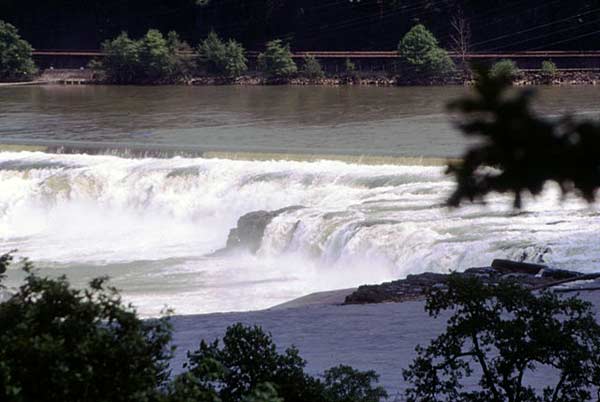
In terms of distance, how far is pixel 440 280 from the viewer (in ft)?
35.6

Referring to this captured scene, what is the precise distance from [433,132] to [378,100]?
8753 millimetres

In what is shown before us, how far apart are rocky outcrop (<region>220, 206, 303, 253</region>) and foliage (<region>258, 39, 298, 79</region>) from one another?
25.6 m

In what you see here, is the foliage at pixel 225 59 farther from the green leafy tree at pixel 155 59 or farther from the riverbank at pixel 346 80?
the green leafy tree at pixel 155 59

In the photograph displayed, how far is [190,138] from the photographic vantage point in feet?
79.4

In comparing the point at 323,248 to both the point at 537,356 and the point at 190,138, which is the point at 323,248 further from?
the point at 190,138

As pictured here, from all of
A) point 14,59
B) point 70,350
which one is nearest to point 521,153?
point 70,350

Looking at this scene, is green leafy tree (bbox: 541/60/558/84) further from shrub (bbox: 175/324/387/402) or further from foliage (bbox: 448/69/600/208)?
foliage (bbox: 448/69/600/208)

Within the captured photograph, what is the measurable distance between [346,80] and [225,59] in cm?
457

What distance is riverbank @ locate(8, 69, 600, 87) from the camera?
37312 millimetres

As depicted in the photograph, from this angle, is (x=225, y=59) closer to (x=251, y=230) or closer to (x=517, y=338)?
(x=251, y=230)

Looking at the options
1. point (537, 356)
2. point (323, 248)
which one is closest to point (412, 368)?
point (537, 356)

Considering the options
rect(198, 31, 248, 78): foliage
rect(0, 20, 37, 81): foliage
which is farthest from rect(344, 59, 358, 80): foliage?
rect(0, 20, 37, 81): foliage

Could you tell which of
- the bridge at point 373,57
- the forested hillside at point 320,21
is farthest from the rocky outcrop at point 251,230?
the forested hillside at point 320,21

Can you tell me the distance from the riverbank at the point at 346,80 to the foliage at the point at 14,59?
617 millimetres
